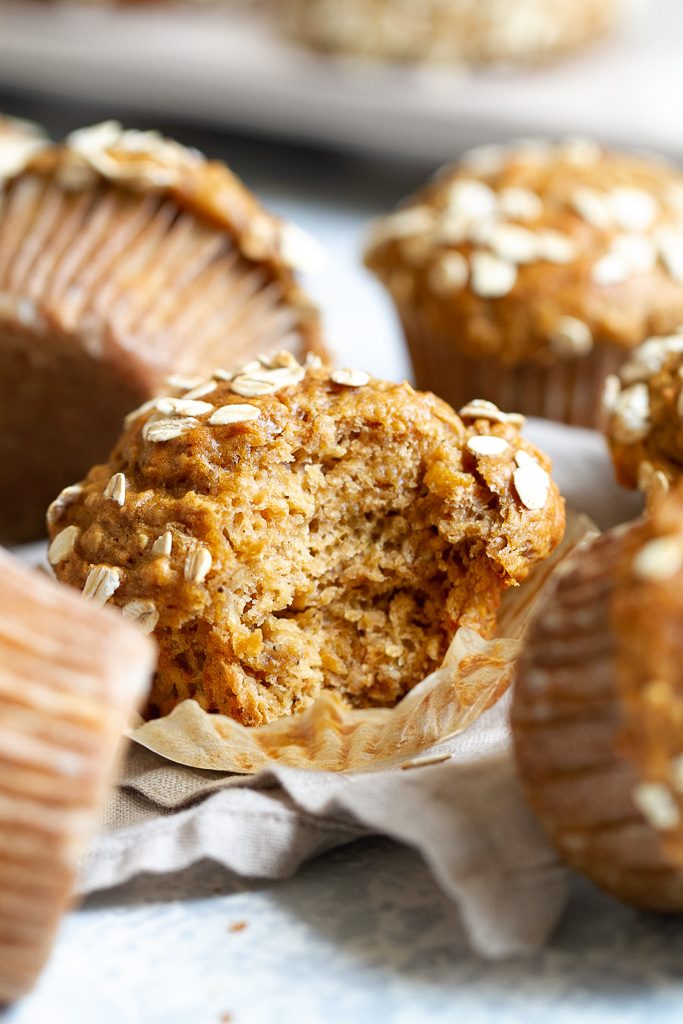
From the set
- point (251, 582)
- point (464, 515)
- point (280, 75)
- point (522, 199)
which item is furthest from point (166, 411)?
point (280, 75)

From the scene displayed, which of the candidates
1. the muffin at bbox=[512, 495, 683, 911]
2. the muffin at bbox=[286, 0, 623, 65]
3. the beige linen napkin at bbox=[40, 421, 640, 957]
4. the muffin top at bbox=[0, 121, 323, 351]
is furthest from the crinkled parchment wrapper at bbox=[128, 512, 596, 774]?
the muffin at bbox=[286, 0, 623, 65]

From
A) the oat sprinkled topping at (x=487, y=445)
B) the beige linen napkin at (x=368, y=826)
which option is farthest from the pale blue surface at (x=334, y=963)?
the oat sprinkled topping at (x=487, y=445)

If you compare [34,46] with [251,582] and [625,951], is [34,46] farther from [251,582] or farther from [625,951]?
[625,951]

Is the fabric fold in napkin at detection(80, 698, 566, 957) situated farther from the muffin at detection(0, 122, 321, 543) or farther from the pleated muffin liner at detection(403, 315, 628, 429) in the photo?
the pleated muffin liner at detection(403, 315, 628, 429)

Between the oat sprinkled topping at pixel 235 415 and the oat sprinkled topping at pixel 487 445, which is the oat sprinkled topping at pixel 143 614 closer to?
the oat sprinkled topping at pixel 235 415

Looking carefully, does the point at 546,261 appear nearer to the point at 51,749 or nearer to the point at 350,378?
the point at 350,378

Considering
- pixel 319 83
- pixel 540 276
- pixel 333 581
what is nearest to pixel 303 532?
pixel 333 581

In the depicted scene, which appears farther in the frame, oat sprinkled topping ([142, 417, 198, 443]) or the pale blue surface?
oat sprinkled topping ([142, 417, 198, 443])
